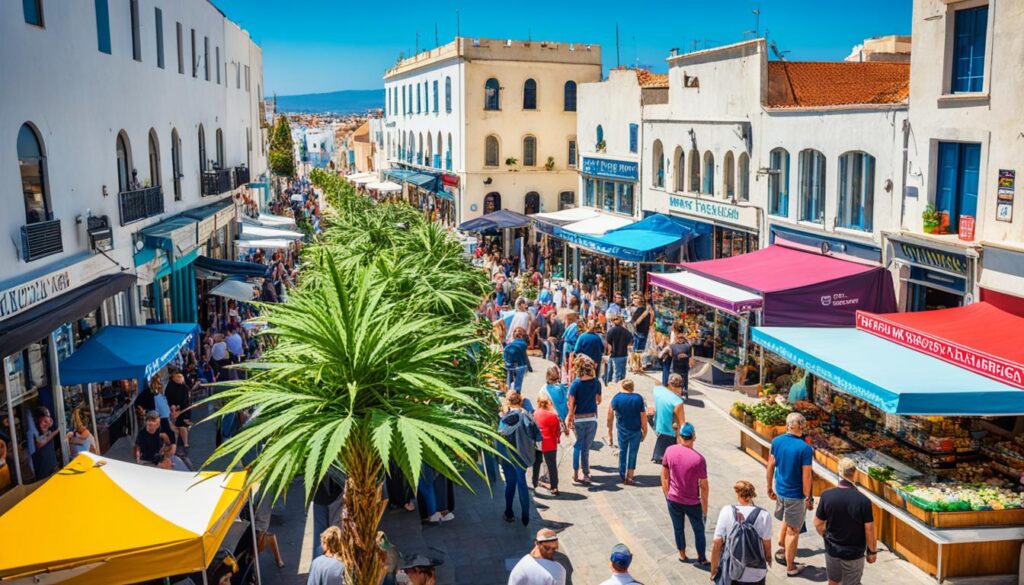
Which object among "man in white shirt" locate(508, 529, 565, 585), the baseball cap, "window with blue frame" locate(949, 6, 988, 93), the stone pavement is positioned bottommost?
the stone pavement

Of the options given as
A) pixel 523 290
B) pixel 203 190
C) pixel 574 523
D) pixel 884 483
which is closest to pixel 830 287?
pixel 884 483

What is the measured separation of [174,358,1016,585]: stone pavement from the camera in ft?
31.2

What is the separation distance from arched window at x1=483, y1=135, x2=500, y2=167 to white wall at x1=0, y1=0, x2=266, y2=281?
16.8 meters

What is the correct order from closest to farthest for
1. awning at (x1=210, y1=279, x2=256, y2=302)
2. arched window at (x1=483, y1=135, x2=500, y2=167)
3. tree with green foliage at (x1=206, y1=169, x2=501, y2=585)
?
tree with green foliage at (x1=206, y1=169, x2=501, y2=585)
awning at (x1=210, y1=279, x2=256, y2=302)
arched window at (x1=483, y1=135, x2=500, y2=167)

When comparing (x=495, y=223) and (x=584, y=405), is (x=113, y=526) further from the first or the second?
(x=495, y=223)

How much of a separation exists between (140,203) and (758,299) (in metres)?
12.2

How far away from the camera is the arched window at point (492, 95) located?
39.6 meters

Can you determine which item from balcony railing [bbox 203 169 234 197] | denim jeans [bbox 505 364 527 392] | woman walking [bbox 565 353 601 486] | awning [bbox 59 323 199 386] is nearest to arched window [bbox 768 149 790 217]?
denim jeans [bbox 505 364 527 392]

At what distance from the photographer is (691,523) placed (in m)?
9.59

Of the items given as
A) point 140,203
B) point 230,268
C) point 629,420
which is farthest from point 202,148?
point 629,420

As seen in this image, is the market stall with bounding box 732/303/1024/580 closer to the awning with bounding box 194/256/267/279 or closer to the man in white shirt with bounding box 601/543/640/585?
the man in white shirt with bounding box 601/543/640/585

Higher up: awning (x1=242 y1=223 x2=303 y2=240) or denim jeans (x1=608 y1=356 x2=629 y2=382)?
awning (x1=242 y1=223 x2=303 y2=240)

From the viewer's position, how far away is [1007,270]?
12.2 metres

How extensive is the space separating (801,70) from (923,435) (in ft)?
39.2
